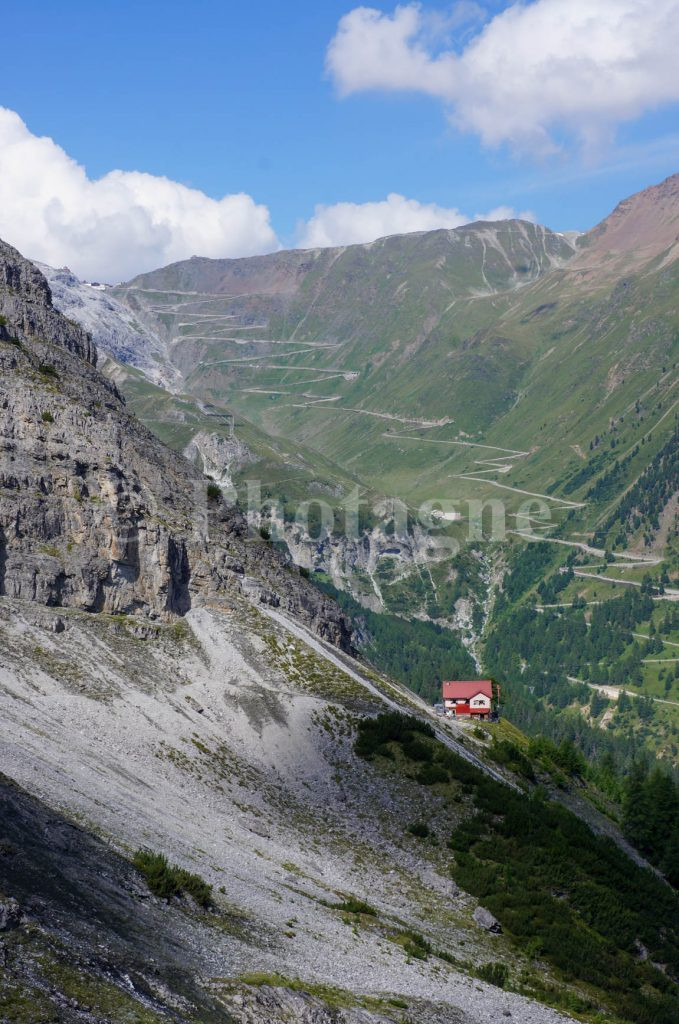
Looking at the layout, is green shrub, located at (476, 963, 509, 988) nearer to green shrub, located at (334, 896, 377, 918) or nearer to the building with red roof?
green shrub, located at (334, 896, 377, 918)

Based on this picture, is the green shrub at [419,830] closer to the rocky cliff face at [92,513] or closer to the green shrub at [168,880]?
the green shrub at [168,880]

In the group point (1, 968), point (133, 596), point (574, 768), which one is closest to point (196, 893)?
point (1, 968)

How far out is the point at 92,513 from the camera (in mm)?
101688

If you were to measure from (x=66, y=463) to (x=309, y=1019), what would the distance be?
2748 inches

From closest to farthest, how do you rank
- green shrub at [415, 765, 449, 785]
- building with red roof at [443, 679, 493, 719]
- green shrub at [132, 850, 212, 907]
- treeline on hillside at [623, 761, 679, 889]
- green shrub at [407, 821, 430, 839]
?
green shrub at [132, 850, 212, 907] → green shrub at [407, 821, 430, 839] → green shrub at [415, 765, 449, 785] → treeline on hillside at [623, 761, 679, 889] → building with red roof at [443, 679, 493, 719]

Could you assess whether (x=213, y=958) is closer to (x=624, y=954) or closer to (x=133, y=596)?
(x=624, y=954)

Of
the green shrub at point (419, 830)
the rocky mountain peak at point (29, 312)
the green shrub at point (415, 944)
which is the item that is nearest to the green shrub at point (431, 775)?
the green shrub at point (419, 830)

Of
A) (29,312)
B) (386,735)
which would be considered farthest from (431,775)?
(29,312)

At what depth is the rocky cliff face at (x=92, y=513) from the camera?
98312 millimetres

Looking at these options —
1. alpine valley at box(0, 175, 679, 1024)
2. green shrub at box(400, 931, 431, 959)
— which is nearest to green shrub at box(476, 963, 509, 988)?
alpine valley at box(0, 175, 679, 1024)

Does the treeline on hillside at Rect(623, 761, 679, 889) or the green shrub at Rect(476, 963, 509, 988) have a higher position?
the green shrub at Rect(476, 963, 509, 988)

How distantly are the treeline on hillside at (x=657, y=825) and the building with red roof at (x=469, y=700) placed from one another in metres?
36.2

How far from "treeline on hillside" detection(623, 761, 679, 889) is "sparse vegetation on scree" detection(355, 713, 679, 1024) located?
2369 cm

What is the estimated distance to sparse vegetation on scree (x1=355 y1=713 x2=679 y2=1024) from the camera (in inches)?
2657
